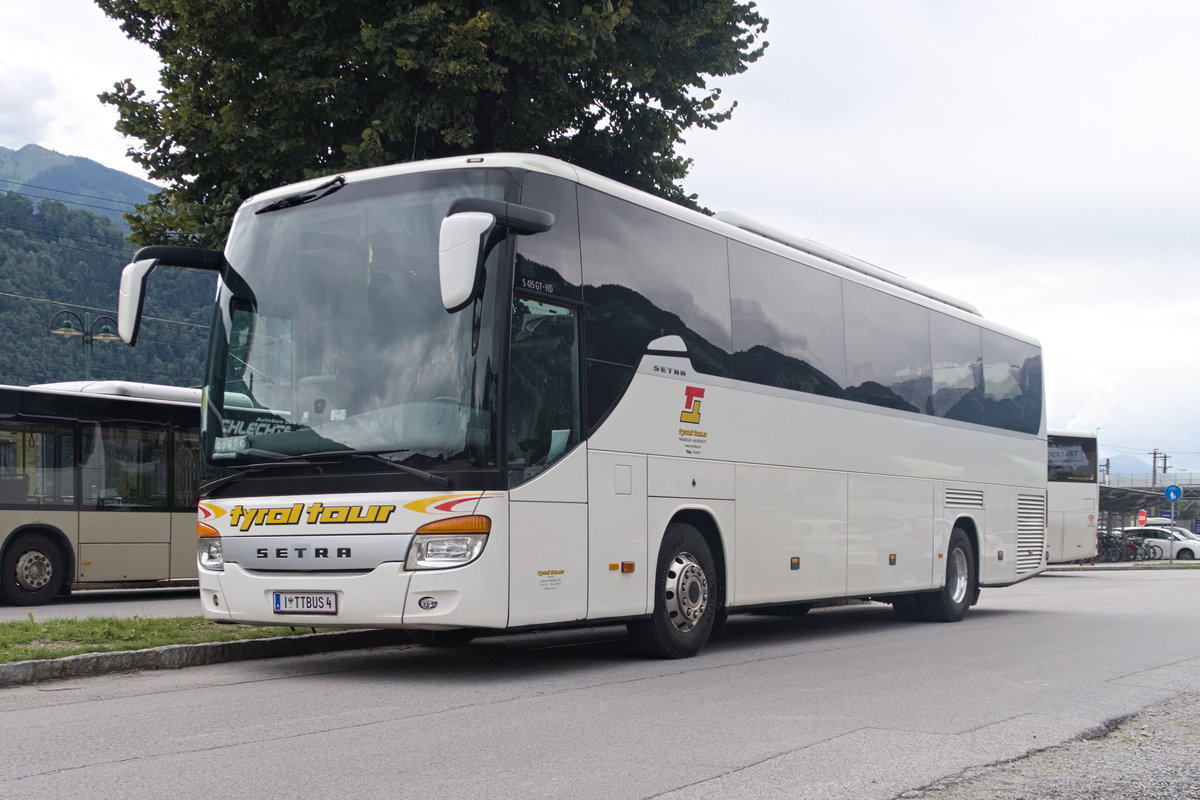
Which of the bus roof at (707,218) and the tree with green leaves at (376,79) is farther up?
the tree with green leaves at (376,79)

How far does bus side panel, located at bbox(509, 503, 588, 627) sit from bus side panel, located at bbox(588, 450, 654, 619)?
126 mm

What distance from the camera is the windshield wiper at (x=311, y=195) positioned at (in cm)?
1014

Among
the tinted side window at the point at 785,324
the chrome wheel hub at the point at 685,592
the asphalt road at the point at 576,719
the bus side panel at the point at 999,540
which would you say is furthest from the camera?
the bus side panel at the point at 999,540

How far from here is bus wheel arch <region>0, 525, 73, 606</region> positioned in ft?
60.8

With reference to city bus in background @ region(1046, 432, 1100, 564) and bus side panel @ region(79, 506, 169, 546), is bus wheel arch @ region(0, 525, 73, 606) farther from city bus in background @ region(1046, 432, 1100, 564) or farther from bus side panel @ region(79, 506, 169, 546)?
city bus in background @ region(1046, 432, 1100, 564)

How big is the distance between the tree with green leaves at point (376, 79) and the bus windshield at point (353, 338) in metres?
5.85

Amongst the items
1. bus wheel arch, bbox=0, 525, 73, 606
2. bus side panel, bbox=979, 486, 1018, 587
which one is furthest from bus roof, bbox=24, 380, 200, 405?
bus side panel, bbox=979, 486, 1018, 587

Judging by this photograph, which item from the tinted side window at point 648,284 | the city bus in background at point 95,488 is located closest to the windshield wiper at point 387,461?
the tinted side window at point 648,284

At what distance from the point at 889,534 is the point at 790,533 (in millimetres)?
2445

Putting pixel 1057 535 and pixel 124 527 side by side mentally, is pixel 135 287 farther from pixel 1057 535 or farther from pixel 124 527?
pixel 1057 535

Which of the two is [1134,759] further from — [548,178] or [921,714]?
[548,178]

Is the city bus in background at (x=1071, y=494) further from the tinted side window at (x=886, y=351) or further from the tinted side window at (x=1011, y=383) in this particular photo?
the tinted side window at (x=886, y=351)

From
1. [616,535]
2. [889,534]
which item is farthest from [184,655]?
[889,534]

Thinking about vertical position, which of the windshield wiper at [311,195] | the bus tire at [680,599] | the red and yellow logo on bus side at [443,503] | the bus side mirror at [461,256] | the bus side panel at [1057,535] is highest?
the windshield wiper at [311,195]
